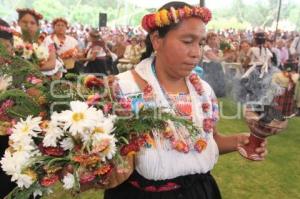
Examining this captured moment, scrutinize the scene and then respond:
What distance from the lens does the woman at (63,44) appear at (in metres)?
7.12

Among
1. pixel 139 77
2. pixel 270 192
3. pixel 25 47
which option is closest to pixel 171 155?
pixel 139 77

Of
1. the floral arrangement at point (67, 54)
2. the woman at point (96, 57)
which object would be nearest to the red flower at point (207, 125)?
the floral arrangement at point (67, 54)

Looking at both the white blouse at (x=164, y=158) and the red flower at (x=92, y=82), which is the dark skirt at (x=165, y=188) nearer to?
the white blouse at (x=164, y=158)

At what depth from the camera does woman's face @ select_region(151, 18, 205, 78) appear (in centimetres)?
202

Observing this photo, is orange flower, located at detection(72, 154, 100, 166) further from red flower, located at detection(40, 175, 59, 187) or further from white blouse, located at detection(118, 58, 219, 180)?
white blouse, located at detection(118, 58, 219, 180)

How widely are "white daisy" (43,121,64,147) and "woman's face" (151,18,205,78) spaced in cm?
80

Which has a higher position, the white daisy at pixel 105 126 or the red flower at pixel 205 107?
the white daisy at pixel 105 126

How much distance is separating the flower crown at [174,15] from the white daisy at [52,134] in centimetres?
89

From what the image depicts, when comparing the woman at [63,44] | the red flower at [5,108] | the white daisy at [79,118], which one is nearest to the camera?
the white daisy at [79,118]

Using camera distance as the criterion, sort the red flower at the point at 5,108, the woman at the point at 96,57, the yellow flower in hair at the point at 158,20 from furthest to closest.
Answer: the woman at the point at 96,57 < the yellow flower in hair at the point at 158,20 < the red flower at the point at 5,108

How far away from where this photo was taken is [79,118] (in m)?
1.44

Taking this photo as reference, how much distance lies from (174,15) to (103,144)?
90 cm

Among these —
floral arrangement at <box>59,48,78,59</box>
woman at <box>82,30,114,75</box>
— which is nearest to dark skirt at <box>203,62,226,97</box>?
woman at <box>82,30,114,75</box>

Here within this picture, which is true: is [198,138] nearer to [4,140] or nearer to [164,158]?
[164,158]
